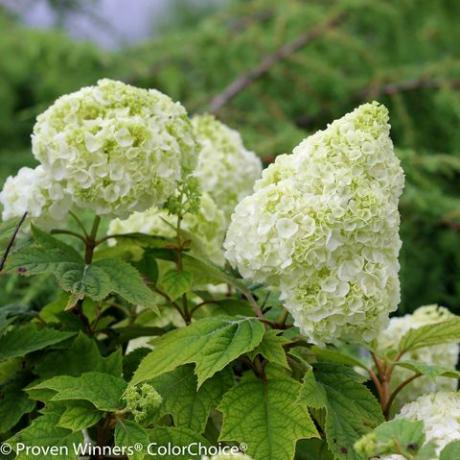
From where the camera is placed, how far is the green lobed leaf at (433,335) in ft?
4.93

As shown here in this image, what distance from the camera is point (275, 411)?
1.37m

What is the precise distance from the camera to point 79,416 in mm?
1345

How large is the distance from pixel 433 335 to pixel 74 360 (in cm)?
64

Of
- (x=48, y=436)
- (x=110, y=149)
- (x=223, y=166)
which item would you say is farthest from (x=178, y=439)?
(x=223, y=166)

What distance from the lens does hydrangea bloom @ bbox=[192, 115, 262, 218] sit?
6.73 ft

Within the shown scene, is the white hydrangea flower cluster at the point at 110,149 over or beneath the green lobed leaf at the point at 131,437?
over

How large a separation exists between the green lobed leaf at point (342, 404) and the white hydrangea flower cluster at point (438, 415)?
0.06 metres

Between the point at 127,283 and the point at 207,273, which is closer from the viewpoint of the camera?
the point at 127,283

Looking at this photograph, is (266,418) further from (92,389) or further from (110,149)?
(110,149)

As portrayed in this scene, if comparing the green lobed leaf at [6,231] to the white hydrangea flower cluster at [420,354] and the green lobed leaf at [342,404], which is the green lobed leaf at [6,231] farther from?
the white hydrangea flower cluster at [420,354]

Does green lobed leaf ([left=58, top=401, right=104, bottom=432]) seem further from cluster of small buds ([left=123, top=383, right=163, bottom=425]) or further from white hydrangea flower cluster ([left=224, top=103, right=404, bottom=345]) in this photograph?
white hydrangea flower cluster ([left=224, top=103, right=404, bottom=345])

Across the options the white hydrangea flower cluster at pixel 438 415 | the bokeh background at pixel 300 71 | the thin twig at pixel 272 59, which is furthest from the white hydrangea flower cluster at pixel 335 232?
the thin twig at pixel 272 59

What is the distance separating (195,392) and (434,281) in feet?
6.54

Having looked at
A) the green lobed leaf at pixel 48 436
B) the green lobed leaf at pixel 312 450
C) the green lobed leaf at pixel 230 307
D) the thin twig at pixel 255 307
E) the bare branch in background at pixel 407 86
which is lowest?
the green lobed leaf at pixel 312 450
